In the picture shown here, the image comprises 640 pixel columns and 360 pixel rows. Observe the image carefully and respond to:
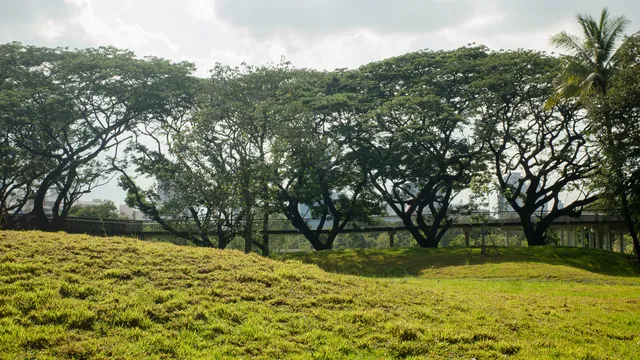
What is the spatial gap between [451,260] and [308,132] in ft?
33.1

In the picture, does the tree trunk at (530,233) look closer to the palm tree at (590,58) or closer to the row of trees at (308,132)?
the row of trees at (308,132)

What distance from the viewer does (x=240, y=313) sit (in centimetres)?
796

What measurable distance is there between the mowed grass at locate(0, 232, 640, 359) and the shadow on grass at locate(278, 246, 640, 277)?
11.1 metres

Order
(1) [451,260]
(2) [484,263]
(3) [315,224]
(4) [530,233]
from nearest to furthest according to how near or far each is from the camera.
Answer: (2) [484,263], (1) [451,260], (4) [530,233], (3) [315,224]

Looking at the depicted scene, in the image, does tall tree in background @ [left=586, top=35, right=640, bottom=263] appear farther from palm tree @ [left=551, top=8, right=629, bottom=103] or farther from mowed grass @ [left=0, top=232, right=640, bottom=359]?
mowed grass @ [left=0, top=232, right=640, bottom=359]

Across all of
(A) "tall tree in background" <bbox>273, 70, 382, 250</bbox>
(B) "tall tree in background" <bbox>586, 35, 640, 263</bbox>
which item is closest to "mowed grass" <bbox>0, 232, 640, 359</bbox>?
(B) "tall tree in background" <bbox>586, 35, 640, 263</bbox>

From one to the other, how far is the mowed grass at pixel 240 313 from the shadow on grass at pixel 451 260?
1110 centimetres

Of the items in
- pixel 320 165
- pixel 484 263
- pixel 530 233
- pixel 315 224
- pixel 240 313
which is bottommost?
pixel 484 263

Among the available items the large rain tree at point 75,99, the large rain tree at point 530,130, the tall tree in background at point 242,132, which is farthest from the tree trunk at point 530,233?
the large rain tree at point 75,99

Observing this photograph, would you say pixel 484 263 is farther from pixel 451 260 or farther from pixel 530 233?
pixel 530 233

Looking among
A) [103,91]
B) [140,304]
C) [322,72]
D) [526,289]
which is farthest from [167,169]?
[140,304]

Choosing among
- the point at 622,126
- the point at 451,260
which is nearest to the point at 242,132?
the point at 451,260

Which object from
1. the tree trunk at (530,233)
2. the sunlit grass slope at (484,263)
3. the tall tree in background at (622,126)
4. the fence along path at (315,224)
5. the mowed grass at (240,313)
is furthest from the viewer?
the tree trunk at (530,233)

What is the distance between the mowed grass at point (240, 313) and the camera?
683 cm
